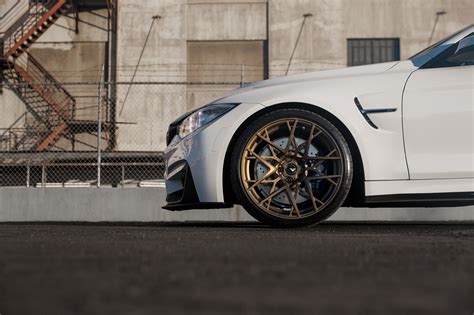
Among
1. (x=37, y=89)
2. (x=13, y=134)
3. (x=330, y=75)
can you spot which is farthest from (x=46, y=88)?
(x=330, y=75)

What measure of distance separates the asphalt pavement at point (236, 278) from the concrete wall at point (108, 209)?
7031mm

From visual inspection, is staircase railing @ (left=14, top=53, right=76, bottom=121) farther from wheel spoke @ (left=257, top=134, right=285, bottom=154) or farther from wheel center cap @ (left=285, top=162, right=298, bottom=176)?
wheel center cap @ (left=285, top=162, right=298, bottom=176)

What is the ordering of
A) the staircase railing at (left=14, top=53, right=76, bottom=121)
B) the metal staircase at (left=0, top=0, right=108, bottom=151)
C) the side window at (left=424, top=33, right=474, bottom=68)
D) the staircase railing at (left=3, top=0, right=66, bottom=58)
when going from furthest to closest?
the staircase railing at (left=3, top=0, right=66, bottom=58) → the staircase railing at (left=14, top=53, right=76, bottom=121) → the metal staircase at (left=0, top=0, right=108, bottom=151) → the side window at (left=424, top=33, right=474, bottom=68)

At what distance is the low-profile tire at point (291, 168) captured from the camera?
4691mm

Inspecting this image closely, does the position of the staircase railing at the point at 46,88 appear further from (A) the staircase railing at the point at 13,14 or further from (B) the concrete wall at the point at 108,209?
(B) the concrete wall at the point at 108,209

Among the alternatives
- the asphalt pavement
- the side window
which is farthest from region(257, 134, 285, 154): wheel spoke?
the asphalt pavement

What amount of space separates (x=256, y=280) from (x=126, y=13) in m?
21.0

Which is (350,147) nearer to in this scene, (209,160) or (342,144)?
(342,144)

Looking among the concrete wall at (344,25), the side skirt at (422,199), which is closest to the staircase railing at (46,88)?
the concrete wall at (344,25)

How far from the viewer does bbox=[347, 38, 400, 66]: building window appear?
71.9 ft

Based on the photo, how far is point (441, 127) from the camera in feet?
15.2

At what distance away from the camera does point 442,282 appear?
2.02 metres

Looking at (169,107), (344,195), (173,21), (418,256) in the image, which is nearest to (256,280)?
(418,256)

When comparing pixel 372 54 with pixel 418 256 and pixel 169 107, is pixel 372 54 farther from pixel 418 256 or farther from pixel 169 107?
pixel 418 256
